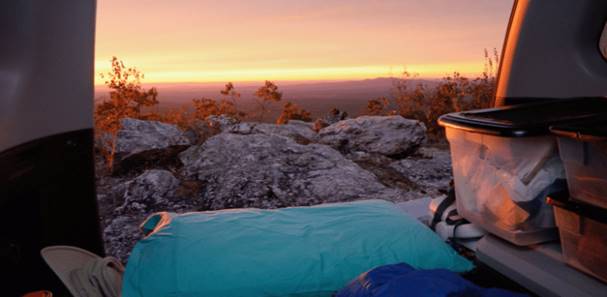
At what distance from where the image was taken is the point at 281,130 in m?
5.20

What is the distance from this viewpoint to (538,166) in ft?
4.75

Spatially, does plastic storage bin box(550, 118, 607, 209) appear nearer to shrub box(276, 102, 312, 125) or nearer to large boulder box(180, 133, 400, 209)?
large boulder box(180, 133, 400, 209)

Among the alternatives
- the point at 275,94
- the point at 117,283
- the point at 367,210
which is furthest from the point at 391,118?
the point at 117,283

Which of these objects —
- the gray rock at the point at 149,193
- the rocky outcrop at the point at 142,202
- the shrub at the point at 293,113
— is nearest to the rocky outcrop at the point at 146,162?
the rocky outcrop at the point at 142,202

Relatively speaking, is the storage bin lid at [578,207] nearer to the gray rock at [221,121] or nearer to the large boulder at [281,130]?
the large boulder at [281,130]

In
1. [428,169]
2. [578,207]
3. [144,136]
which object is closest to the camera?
[578,207]

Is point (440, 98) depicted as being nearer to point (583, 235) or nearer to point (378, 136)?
point (378, 136)

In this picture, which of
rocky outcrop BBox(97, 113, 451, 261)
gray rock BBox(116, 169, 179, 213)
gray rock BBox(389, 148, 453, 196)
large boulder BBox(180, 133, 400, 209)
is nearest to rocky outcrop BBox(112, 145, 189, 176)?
rocky outcrop BBox(97, 113, 451, 261)

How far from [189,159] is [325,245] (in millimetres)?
2953

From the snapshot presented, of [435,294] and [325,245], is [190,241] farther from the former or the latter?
[435,294]

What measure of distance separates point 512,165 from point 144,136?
3653 mm

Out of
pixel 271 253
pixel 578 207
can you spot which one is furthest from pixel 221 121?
pixel 578 207

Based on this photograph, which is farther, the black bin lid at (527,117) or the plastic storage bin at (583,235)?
the black bin lid at (527,117)

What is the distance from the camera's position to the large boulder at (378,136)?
4.46 metres
